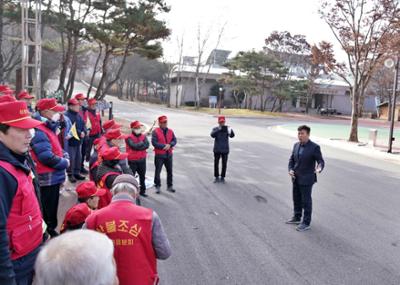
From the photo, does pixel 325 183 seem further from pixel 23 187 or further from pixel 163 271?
pixel 23 187

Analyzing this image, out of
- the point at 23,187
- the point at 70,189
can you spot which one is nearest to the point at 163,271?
the point at 23,187

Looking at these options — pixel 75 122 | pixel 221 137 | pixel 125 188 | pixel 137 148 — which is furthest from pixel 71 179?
pixel 125 188

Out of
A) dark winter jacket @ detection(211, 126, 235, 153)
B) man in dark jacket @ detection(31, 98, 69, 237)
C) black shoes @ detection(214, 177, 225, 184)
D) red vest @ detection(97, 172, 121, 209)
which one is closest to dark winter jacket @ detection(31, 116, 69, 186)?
man in dark jacket @ detection(31, 98, 69, 237)

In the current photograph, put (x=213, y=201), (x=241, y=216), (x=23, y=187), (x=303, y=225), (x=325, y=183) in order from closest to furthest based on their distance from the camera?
1. (x=23, y=187)
2. (x=303, y=225)
3. (x=241, y=216)
4. (x=213, y=201)
5. (x=325, y=183)

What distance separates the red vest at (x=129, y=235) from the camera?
9.20 ft

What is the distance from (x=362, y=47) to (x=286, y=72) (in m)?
25.7

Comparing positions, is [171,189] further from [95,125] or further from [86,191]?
[86,191]

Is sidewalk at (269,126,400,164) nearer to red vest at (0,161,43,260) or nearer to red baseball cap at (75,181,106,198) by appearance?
red baseball cap at (75,181,106,198)

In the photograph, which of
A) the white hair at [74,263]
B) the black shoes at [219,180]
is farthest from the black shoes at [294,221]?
the white hair at [74,263]

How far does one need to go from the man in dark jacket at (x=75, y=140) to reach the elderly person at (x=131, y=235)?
18.5ft

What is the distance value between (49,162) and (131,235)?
7.72ft

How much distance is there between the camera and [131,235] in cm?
281

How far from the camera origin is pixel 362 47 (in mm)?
20453

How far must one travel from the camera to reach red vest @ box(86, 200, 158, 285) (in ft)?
9.20
